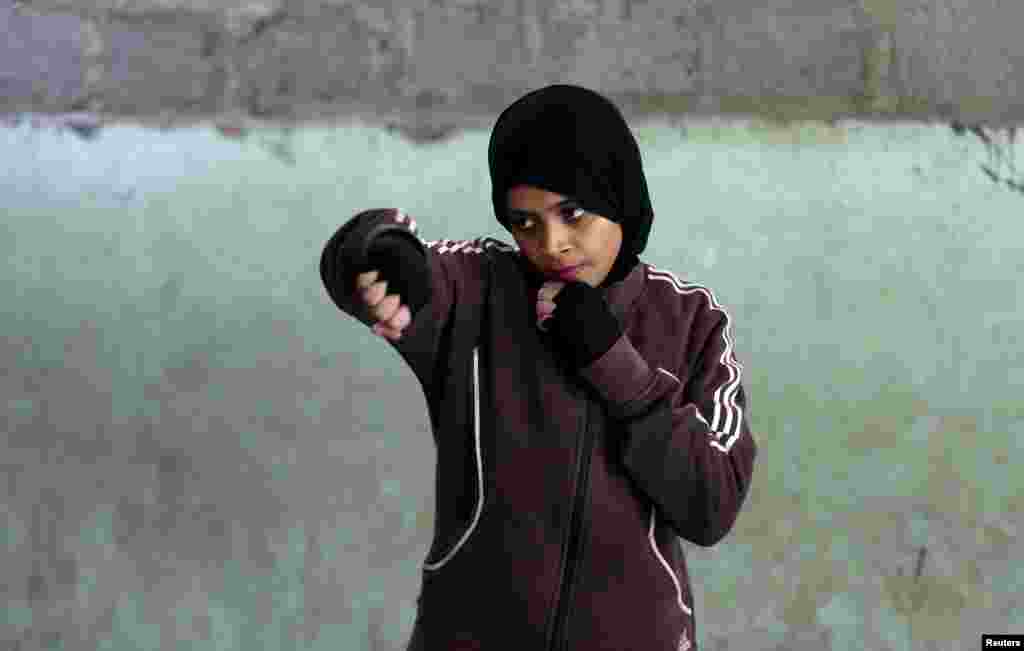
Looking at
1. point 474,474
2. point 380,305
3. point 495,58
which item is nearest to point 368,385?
point 495,58

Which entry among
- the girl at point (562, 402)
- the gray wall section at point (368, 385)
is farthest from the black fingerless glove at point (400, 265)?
the gray wall section at point (368, 385)

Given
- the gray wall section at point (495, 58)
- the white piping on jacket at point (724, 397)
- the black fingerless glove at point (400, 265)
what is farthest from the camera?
the gray wall section at point (495, 58)

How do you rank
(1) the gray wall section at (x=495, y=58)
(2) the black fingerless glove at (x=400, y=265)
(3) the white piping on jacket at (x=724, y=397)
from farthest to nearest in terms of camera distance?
(1) the gray wall section at (x=495, y=58), (3) the white piping on jacket at (x=724, y=397), (2) the black fingerless glove at (x=400, y=265)

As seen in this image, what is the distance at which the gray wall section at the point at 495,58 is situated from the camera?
1787 millimetres

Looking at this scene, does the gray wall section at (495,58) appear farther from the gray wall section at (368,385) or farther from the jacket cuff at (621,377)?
Answer: the jacket cuff at (621,377)

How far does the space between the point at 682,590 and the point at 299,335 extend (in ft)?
3.02

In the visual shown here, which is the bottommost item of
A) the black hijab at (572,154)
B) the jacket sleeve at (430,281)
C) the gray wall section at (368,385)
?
the gray wall section at (368,385)

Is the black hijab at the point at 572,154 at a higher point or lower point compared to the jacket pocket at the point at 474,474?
higher

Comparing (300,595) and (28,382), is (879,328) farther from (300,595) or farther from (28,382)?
(28,382)

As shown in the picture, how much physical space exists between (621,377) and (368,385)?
94 centimetres

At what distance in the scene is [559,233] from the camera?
0.97 m

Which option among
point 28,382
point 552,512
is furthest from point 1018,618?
point 28,382

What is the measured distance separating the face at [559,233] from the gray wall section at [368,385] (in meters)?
0.83

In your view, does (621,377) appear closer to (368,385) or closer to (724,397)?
(724,397)
